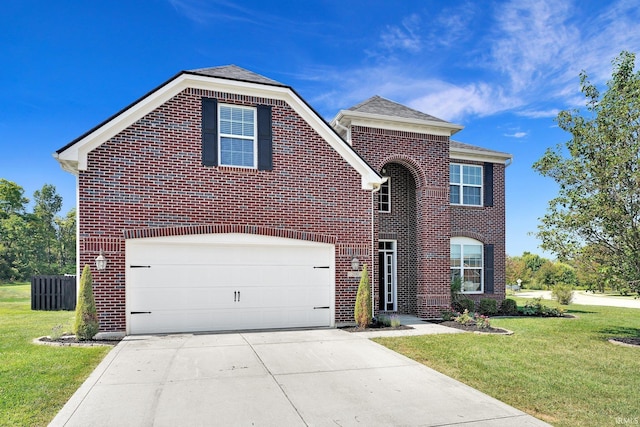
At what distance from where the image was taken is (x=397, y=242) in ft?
45.3

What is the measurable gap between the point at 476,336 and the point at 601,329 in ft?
15.5

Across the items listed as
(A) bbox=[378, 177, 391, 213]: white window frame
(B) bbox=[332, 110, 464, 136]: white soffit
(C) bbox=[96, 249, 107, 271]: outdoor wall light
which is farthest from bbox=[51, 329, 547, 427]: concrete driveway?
(B) bbox=[332, 110, 464, 136]: white soffit

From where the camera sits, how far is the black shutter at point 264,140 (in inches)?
410

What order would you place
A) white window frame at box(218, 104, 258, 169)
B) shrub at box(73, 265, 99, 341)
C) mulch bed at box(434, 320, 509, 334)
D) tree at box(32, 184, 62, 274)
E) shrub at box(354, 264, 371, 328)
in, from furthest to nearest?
tree at box(32, 184, 62, 274) < mulch bed at box(434, 320, 509, 334) < shrub at box(354, 264, 371, 328) < white window frame at box(218, 104, 258, 169) < shrub at box(73, 265, 99, 341)

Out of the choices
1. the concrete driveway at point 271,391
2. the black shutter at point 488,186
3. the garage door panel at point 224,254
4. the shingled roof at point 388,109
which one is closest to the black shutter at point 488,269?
the black shutter at point 488,186

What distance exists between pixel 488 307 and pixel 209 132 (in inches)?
452

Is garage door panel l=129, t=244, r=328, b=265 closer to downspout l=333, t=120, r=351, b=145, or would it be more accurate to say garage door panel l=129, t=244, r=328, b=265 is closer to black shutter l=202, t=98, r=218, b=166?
black shutter l=202, t=98, r=218, b=166

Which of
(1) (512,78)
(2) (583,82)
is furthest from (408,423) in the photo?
(1) (512,78)

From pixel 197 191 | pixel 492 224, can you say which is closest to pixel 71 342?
pixel 197 191

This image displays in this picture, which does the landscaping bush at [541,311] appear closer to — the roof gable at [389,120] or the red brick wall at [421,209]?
the red brick wall at [421,209]

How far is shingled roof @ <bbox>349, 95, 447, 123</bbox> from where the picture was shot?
13.0m

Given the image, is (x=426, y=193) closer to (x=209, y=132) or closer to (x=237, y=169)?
(x=237, y=169)

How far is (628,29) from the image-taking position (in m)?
9.84

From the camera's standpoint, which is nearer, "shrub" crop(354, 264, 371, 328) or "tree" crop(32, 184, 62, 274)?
"shrub" crop(354, 264, 371, 328)
